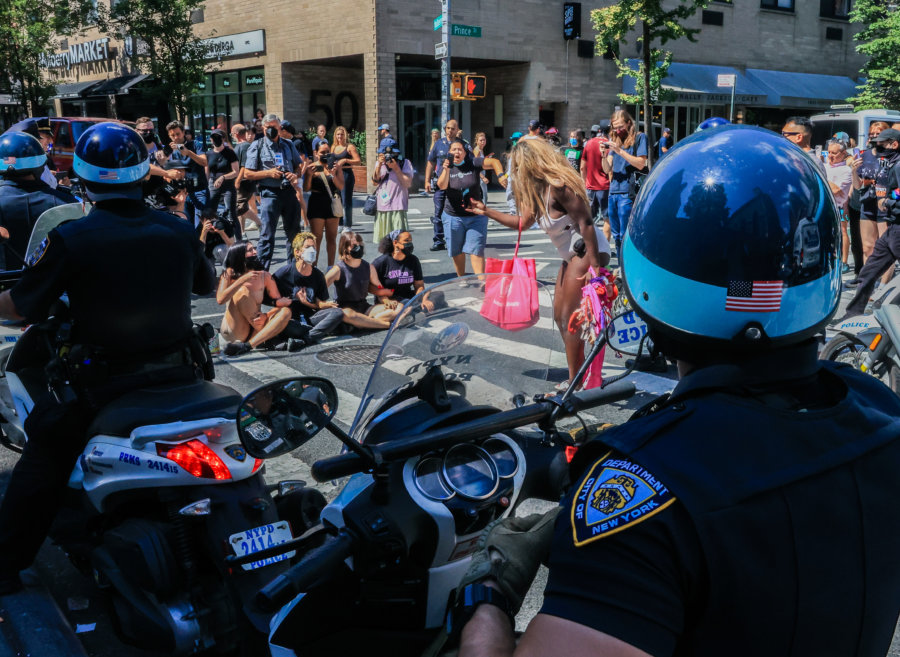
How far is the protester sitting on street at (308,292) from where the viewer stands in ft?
26.9

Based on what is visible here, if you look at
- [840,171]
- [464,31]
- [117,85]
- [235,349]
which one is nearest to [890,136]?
[840,171]

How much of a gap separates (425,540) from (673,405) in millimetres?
843

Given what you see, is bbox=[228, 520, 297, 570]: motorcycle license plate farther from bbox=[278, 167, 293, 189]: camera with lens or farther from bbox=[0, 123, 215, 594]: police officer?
bbox=[278, 167, 293, 189]: camera with lens

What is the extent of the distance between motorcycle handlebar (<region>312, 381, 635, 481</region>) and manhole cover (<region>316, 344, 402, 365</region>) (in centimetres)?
524

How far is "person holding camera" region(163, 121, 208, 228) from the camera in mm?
11955

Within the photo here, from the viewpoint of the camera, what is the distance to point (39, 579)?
3584 mm

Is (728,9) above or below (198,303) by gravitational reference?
Answer: above

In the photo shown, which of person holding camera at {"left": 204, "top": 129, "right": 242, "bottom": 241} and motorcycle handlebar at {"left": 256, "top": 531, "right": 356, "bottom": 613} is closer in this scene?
motorcycle handlebar at {"left": 256, "top": 531, "right": 356, "bottom": 613}

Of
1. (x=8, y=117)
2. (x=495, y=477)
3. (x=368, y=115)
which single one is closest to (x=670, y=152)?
(x=495, y=477)

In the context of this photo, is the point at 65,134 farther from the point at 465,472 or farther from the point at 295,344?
the point at 465,472

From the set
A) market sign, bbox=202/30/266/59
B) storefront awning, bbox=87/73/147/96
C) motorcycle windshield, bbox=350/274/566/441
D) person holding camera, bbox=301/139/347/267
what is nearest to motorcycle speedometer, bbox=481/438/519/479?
motorcycle windshield, bbox=350/274/566/441

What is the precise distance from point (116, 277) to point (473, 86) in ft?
56.2

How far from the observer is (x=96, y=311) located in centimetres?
314

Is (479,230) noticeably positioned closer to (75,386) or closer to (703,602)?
(75,386)
